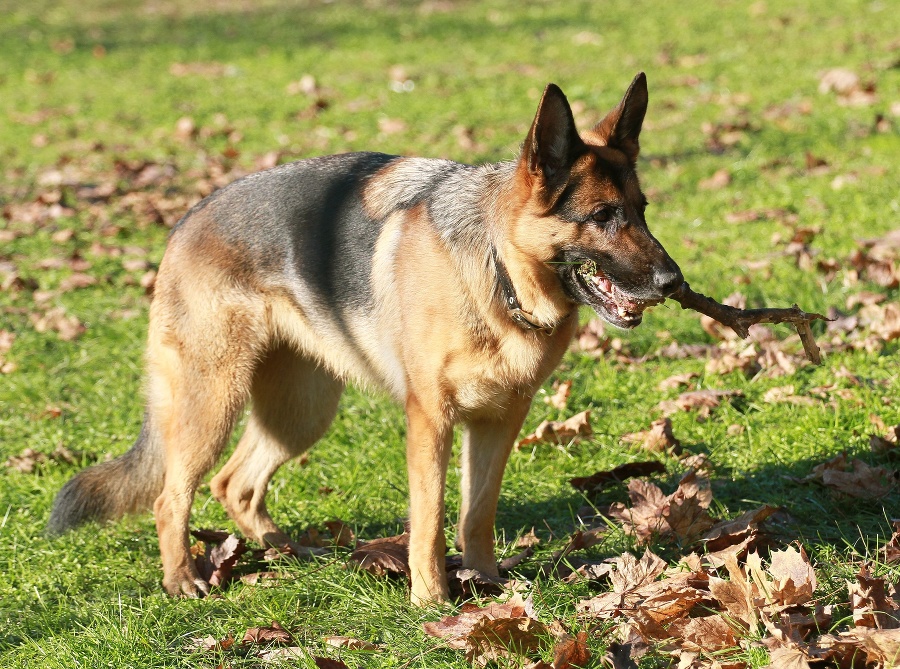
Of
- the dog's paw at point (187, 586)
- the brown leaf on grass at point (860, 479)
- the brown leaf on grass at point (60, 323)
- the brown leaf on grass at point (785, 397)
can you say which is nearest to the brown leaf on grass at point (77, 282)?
the brown leaf on grass at point (60, 323)

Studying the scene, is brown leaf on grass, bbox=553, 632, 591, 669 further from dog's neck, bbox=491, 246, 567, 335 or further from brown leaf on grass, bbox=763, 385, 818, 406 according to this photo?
brown leaf on grass, bbox=763, 385, 818, 406

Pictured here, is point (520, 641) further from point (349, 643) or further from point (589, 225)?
point (589, 225)

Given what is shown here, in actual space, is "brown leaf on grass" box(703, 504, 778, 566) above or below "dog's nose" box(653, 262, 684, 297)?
below

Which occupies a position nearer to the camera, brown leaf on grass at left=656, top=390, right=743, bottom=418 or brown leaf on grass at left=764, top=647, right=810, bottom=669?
brown leaf on grass at left=764, top=647, right=810, bottom=669

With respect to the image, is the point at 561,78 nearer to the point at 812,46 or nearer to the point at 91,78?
the point at 812,46

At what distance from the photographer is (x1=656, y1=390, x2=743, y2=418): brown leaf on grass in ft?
17.0

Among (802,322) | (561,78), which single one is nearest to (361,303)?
(802,322)

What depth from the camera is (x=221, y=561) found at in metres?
4.33

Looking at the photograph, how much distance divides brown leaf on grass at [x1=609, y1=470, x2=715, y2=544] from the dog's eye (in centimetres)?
125

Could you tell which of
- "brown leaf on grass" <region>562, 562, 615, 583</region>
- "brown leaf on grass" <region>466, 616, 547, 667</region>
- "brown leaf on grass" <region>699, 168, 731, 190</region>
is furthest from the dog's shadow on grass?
"brown leaf on grass" <region>699, 168, 731, 190</region>

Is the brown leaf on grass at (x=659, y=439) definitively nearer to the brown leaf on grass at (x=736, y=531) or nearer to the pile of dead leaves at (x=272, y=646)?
the brown leaf on grass at (x=736, y=531)

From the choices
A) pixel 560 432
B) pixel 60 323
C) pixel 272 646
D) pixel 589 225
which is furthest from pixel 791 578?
pixel 60 323

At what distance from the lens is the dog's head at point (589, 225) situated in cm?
358

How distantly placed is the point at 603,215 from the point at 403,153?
22.8ft
